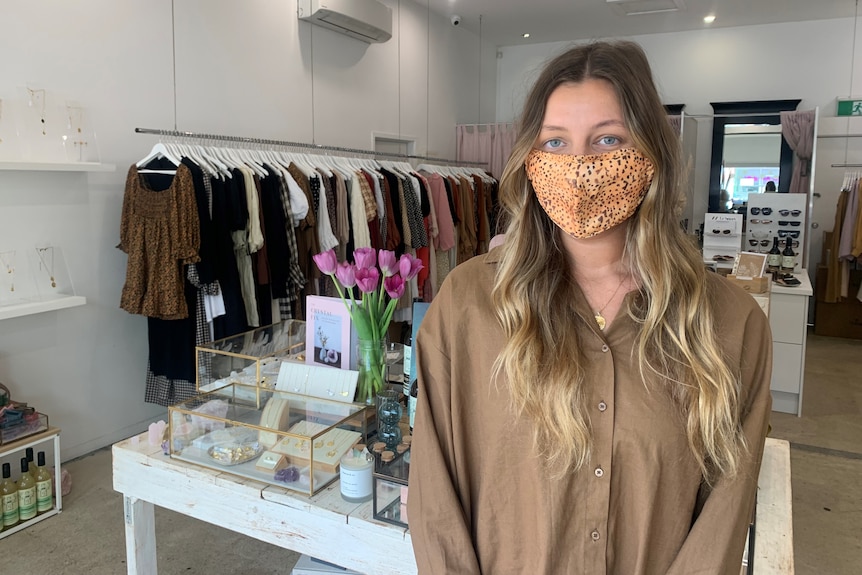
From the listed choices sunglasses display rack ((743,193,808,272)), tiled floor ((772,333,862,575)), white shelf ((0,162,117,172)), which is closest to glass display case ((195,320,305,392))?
white shelf ((0,162,117,172))

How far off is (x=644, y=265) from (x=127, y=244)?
122 inches

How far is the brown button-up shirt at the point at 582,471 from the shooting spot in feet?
3.42

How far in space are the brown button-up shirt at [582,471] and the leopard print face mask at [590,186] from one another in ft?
0.50

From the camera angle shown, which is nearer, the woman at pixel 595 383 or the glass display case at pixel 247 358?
the woman at pixel 595 383

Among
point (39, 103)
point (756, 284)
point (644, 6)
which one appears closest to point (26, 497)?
point (39, 103)

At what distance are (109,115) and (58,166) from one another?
0.60 metres

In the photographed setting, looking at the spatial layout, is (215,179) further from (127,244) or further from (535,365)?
(535,365)

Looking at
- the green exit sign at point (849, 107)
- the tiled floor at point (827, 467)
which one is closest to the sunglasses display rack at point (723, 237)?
the tiled floor at point (827, 467)

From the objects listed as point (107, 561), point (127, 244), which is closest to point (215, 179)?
point (127, 244)

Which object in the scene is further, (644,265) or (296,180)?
(296,180)

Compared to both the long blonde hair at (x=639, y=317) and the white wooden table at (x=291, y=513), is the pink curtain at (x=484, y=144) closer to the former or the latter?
the white wooden table at (x=291, y=513)

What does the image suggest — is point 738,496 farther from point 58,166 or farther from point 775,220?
point 775,220

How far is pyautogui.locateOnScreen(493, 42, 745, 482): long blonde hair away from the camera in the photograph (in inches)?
41.1

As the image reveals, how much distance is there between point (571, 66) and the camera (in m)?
1.09
